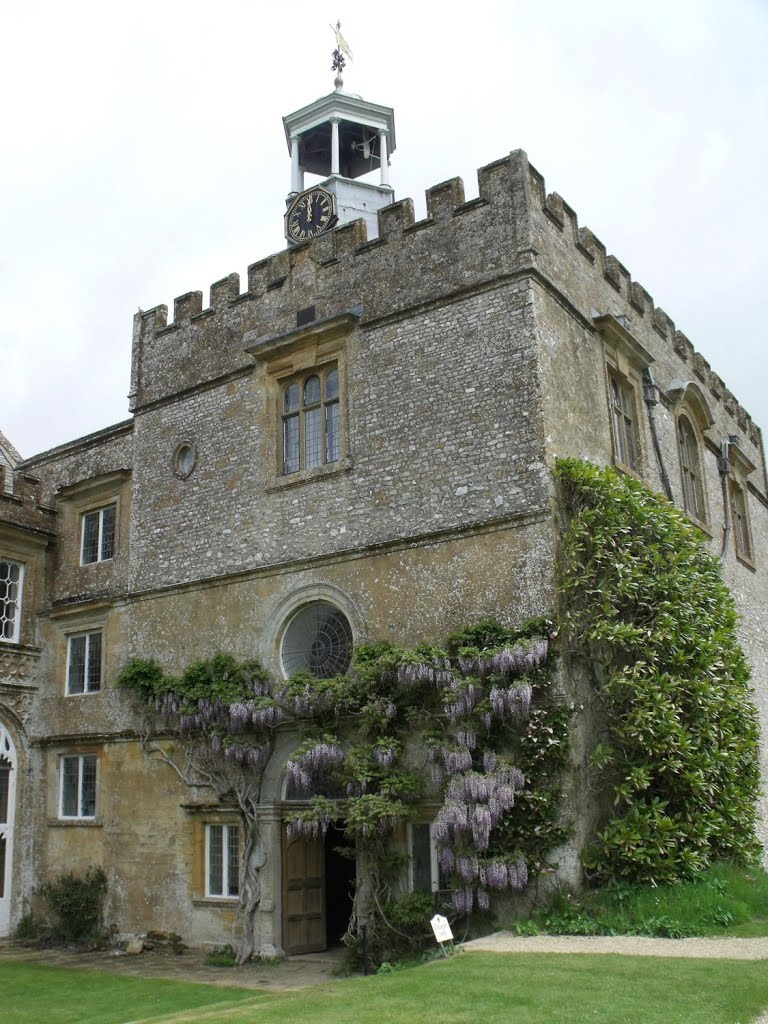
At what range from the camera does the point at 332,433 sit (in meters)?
14.7

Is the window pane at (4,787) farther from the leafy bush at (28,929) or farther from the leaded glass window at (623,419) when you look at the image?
the leaded glass window at (623,419)

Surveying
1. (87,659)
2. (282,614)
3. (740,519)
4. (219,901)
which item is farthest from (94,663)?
(740,519)

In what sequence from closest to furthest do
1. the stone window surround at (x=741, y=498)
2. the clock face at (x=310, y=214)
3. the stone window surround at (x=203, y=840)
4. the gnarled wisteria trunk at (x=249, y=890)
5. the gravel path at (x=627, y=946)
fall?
the gravel path at (x=627, y=946), the gnarled wisteria trunk at (x=249, y=890), the stone window surround at (x=203, y=840), the stone window surround at (x=741, y=498), the clock face at (x=310, y=214)

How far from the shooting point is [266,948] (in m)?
13.1

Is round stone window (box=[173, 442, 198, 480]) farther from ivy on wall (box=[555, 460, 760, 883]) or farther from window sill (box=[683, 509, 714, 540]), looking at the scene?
window sill (box=[683, 509, 714, 540])

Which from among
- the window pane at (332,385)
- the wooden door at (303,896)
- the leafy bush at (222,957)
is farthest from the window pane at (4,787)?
the window pane at (332,385)

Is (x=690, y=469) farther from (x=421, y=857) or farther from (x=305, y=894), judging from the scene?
(x=305, y=894)

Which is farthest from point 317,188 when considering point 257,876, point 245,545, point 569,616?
point 257,876

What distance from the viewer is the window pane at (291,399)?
15297 millimetres

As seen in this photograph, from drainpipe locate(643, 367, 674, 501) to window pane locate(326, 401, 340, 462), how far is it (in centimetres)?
→ 509

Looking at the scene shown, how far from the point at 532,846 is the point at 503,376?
18.8 ft

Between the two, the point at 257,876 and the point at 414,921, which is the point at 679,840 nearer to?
the point at 414,921

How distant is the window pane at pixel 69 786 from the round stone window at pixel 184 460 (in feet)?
16.6

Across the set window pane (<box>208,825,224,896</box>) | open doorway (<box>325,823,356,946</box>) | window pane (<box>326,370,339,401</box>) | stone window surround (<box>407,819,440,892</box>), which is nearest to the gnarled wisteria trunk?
window pane (<box>208,825,224,896</box>)
